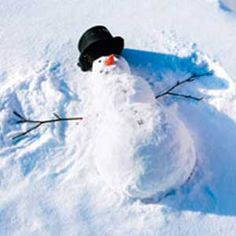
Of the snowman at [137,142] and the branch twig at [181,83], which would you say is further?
the branch twig at [181,83]

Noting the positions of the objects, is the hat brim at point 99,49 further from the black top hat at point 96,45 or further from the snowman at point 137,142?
the snowman at point 137,142

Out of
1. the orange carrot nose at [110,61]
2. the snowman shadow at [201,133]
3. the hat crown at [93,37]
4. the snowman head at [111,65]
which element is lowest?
the snowman shadow at [201,133]

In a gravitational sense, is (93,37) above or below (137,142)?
above

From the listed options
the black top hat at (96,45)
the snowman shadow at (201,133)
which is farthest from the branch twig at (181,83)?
the black top hat at (96,45)

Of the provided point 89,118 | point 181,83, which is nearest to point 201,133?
point 181,83

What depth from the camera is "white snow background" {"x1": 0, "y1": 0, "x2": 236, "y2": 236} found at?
1713 mm

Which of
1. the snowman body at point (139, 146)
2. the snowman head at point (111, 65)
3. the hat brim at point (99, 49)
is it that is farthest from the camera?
the hat brim at point (99, 49)

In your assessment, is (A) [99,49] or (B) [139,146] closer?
(B) [139,146]

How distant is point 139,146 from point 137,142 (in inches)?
0.6

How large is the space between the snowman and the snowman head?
4 cm

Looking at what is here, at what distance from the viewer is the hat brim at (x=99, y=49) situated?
6.72 ft

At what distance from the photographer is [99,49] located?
2.05m

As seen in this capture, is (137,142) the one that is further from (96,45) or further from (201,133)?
(96,45)

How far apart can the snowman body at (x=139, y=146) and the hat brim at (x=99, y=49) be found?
0.26 m
